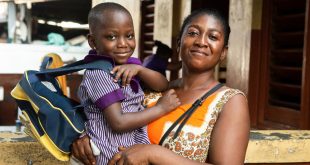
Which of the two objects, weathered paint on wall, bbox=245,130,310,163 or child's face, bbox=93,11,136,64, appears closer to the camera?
child's face, bbox=93,11,136,64

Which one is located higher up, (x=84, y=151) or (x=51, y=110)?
(x=51, y=110)

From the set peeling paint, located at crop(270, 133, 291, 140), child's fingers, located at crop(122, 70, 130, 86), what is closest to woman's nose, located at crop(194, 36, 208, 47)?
child's fingers, located at crop(122, 70, 130, 86)

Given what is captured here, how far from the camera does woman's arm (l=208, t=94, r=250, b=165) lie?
159cm

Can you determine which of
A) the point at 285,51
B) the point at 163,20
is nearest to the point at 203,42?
the point at 285,51

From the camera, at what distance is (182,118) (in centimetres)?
169

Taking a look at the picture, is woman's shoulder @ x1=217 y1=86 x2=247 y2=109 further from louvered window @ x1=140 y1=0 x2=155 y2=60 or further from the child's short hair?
louvered window @ x1=140 y1=0 x2=155 y2=60

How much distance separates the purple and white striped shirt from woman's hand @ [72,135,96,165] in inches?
0.9

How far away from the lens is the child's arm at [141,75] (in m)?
1.67

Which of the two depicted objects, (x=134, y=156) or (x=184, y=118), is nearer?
(x=134, y=156)

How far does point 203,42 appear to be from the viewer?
5.55 feet

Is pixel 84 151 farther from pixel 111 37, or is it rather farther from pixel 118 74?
pixel 111 37

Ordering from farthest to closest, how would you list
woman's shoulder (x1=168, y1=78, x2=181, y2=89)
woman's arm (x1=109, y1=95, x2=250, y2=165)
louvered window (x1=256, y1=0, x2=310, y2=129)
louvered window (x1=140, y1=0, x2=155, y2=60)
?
1. louvered window (x1=140, y1=0, x2=155, y2=60)
2. louvered window (x1=256, y1=0, x2=310, y2=129)
3. woman's shoulder (x1=168, y1=78, x2=181, y2=89)
4. woman's arm (x1=109, y1=95, x2=250, y2=165)

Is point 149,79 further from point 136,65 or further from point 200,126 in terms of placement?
point 200,126

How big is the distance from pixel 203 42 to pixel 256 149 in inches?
33.0
